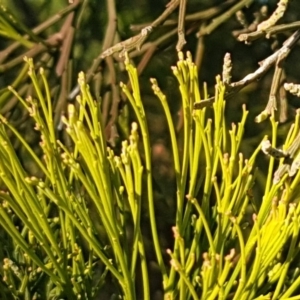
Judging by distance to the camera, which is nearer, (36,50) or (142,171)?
(142,171)

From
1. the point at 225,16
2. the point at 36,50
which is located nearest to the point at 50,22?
the point at 36,50

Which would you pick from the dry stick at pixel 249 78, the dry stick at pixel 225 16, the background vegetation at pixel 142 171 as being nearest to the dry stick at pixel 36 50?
the background vegetation at pixel 142 171

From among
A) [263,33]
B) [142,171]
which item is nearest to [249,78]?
[263,33]

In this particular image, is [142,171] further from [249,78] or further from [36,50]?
[36,50]

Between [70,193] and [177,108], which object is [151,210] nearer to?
[70,193]

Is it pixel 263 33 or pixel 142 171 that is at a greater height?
pixel 263 33

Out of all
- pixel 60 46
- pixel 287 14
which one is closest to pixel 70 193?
pixel 60 46

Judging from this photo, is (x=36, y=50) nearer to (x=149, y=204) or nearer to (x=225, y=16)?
(x=225, y=16)

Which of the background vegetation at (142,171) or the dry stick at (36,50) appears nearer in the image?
the background vegetation at (142,171)

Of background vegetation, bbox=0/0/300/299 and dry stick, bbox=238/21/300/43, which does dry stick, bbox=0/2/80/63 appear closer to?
background vegetation, bbox=0/0/300/299

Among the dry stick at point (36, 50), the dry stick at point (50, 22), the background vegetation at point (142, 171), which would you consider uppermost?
the dry stick at point (50, 22)

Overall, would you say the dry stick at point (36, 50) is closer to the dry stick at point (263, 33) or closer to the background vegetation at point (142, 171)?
the background vegetation at point (142, 171)
